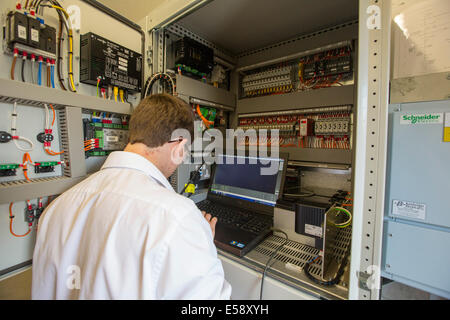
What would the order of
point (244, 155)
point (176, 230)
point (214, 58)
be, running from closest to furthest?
point (176, 230) → point (244, 155) → point (214, 58)

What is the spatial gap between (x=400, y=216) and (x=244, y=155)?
2.76ft

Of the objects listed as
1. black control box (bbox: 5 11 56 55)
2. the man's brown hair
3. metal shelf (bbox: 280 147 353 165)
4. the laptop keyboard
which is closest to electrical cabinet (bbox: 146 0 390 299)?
metal shelf (bbox: 280 147 353 165)

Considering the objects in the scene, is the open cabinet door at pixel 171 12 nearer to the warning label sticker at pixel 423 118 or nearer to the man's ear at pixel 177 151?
the man's ear at pixel 177 151

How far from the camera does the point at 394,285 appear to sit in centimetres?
113

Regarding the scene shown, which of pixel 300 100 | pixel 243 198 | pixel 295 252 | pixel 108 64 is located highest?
pixel 108 64

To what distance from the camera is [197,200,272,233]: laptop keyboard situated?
3.49ft

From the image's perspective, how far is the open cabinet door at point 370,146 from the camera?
0.58 metres

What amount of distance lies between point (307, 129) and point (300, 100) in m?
0.21

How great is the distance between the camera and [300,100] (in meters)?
1.39

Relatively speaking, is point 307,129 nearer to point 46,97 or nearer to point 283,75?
point 283,75

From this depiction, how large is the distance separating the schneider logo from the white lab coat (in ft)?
2.76

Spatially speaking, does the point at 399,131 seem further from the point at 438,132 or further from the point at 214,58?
the point at 214,58

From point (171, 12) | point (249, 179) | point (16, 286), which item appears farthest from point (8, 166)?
point (249, 179)
